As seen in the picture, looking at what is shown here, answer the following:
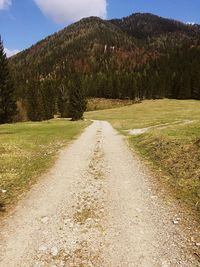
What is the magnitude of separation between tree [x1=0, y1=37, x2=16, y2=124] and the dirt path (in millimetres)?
54142

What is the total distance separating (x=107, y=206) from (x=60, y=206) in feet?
6.46

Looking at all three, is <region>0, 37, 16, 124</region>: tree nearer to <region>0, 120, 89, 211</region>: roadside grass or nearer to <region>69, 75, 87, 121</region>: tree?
<region>69, 75, 87, 121</region>: tree

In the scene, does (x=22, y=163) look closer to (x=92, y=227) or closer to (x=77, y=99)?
(x=92, y=227)

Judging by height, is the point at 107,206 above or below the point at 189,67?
below

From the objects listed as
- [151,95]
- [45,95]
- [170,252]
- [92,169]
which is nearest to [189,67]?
[151,95]

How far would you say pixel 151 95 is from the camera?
144500 mm

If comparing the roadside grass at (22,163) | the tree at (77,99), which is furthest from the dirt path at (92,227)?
the tree at (77,99)

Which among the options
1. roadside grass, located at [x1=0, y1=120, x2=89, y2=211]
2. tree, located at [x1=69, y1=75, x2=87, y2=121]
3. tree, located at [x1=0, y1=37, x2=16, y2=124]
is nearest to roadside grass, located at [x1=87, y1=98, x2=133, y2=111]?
tree, located at [x1=69, y1=75, x2=87, y2=121]

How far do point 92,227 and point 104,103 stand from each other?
147 meters

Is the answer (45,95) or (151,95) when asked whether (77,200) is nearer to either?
(45,95)

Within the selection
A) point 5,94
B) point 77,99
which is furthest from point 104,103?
point 5,94

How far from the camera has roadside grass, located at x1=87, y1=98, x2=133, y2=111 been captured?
147 m

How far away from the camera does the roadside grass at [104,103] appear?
147 metres

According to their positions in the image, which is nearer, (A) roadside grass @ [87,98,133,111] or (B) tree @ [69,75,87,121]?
(B) tree @ [69,75,87,121]
